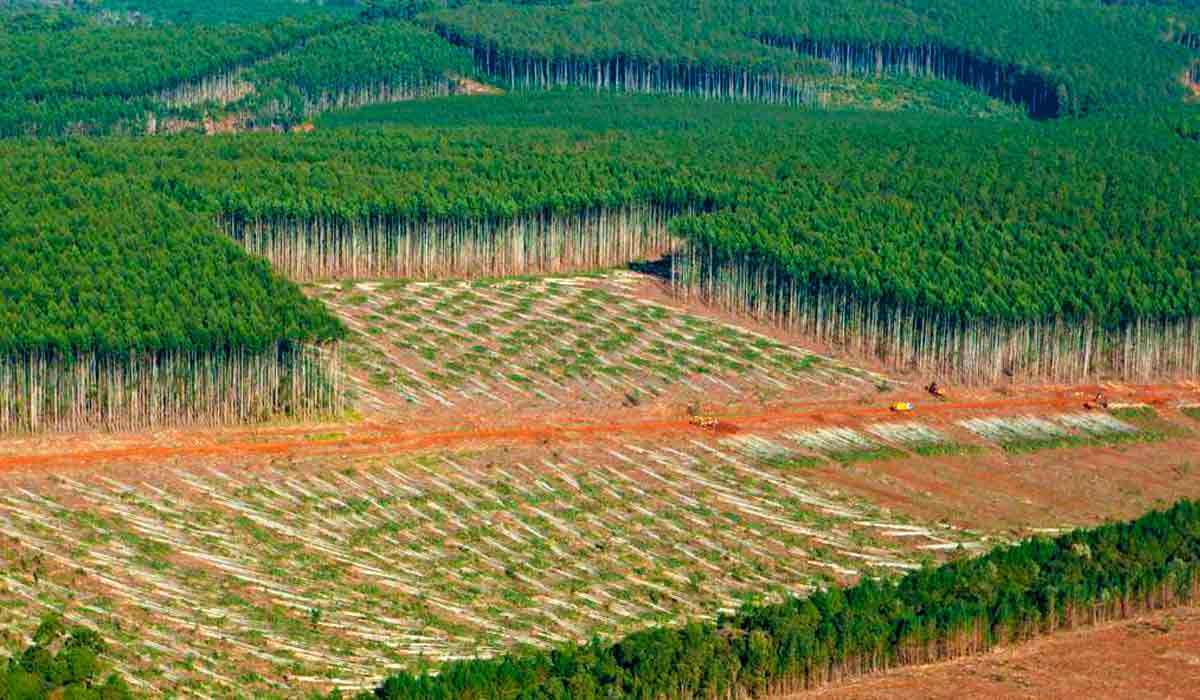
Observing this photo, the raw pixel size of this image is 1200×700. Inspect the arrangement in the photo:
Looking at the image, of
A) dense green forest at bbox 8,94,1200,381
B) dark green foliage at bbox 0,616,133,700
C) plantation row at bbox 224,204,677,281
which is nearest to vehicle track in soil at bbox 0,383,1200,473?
dense green forest at bbox 8,94,1200,381

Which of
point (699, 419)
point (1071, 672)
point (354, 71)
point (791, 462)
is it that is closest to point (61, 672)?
point (1071, 672)

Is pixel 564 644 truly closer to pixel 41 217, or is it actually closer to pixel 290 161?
pixel 41 217

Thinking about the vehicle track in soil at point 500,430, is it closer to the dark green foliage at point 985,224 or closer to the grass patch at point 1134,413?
the grass patch at point 1134,413

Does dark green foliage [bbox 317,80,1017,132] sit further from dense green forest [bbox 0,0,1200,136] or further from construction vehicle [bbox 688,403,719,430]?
construction vehicle [bbox 688,403,719,430]

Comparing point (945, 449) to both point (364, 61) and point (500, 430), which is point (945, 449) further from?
point (364, 61)

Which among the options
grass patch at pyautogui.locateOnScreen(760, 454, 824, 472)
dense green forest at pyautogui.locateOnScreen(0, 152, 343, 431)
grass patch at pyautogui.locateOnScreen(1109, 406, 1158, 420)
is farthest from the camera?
grass patch at pyautogui.locateOnScreen(1109, 406, 1158, 420)

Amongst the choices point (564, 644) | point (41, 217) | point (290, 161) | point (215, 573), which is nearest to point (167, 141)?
point (290, 161)
